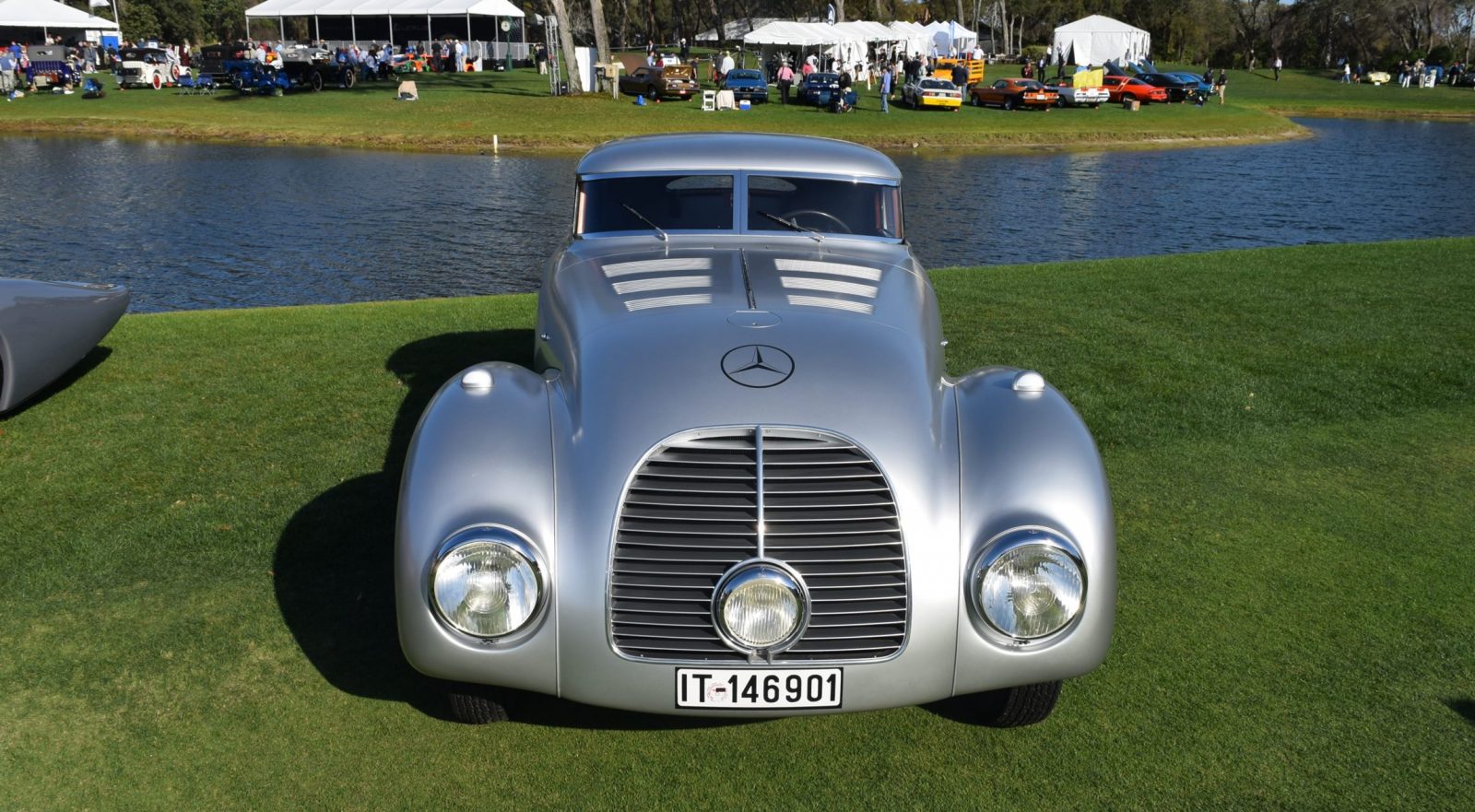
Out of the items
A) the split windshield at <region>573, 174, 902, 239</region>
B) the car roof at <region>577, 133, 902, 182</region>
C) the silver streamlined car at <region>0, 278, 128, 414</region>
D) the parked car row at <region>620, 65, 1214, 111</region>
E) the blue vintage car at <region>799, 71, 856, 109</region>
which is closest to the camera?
the split windshield at <region>573, 174, 902, 239</region>

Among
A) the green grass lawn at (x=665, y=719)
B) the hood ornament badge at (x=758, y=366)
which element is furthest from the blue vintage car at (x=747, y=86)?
the hood ornament badge at (x=758, y=366)

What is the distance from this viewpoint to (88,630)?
4797 mm

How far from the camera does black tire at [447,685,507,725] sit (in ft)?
13.4

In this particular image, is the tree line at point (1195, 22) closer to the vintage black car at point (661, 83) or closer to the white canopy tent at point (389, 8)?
the white canopy tent at point (389, 8)

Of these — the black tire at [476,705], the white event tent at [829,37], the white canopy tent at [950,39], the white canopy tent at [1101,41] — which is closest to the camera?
the black tire at [476,705]

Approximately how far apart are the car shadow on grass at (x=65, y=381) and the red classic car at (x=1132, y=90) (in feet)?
163

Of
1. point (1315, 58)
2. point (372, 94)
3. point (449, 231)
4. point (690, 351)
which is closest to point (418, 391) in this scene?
point (690, 351)

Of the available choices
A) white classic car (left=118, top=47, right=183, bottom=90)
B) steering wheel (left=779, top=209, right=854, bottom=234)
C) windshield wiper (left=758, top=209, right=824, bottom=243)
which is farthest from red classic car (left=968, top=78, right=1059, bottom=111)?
windshield wiper (left=758, top=209, right=824, bottom=243)

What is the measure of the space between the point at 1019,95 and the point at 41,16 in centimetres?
5030

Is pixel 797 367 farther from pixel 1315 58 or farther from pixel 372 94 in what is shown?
pixel 1315 58

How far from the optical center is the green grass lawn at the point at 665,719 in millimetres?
3912

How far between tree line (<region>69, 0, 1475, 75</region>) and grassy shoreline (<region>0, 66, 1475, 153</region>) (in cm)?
4507

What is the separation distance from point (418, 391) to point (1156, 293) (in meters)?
7.19

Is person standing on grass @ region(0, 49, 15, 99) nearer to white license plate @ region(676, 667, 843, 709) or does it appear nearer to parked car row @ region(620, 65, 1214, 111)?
parked car row @ region(620, 65, 1214, 111)
